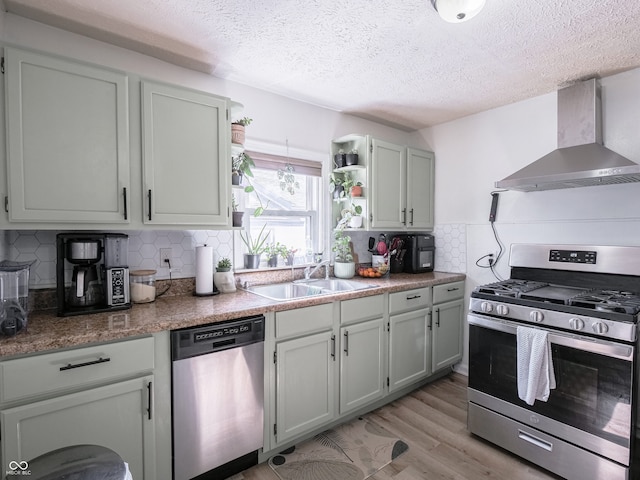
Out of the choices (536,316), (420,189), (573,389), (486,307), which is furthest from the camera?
(420,189)

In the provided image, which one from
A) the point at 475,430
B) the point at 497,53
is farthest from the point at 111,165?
the point at 475,430

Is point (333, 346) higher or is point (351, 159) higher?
point (351, 159)

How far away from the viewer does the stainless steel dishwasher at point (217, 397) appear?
155 centimetres

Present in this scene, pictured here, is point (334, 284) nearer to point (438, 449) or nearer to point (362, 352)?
point (362, 352)

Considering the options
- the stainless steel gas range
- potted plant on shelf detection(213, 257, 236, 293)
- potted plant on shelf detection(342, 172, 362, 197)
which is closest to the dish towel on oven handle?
the stainless steel gas range

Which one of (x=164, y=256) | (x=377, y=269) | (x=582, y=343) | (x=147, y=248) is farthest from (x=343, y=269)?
(x=582, y=343)

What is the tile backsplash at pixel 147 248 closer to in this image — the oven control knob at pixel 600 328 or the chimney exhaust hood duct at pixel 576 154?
the chimney exhaust hood duct at pixel 576 154

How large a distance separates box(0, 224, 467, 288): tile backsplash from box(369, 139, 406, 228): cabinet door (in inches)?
14.7

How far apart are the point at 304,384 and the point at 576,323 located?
1520 millimetres

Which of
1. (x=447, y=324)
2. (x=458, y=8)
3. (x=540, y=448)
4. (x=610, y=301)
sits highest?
(x=458, y=8)

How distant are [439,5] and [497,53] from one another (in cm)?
77

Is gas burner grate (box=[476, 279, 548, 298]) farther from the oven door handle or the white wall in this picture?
the white wall

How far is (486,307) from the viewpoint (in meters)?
2.10

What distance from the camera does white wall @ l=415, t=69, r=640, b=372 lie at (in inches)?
87.4
